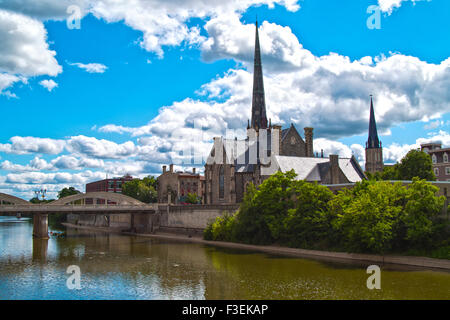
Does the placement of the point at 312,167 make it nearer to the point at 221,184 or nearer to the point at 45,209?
the point at 221,184

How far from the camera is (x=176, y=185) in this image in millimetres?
123750

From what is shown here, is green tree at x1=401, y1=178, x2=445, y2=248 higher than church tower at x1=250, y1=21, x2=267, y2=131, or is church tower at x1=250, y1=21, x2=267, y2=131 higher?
church tower at x1=250, y1=21, x2=267, y2=131

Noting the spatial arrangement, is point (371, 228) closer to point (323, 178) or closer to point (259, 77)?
point (323, 178)

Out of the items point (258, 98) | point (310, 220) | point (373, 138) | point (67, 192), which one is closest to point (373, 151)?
point (373, 138)

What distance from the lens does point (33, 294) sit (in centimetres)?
2828

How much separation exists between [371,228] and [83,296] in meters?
25.5

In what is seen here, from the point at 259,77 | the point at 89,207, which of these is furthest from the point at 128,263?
the point at 259,77

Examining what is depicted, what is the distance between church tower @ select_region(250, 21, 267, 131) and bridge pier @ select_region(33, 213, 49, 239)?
152 feet

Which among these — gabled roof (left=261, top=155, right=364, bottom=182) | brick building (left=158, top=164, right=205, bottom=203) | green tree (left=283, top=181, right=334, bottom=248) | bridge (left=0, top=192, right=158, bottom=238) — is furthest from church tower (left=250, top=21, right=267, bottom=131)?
green tree (left=283, top=181, right=334, bottom=248)

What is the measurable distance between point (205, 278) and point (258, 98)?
2772 inches

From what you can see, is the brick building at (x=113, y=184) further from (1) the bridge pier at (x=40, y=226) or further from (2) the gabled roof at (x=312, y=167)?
(2) the gabled roof at (x=312, y=167)

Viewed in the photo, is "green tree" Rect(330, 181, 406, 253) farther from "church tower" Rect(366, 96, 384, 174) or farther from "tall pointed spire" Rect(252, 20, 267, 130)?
"church tower" Rect(366, 96, 384, 174)

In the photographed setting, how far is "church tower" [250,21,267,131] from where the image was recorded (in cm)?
9669

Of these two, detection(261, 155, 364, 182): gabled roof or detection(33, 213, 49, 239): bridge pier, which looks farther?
detection(33, 213, 49, 239): bridge pier
